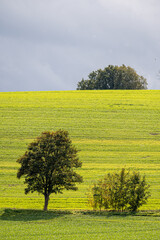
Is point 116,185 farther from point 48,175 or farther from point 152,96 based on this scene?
point 152,96

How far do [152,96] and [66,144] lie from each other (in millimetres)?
44572

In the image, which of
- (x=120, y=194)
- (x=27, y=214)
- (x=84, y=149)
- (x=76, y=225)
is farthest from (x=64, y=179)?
(x=84, y=149)

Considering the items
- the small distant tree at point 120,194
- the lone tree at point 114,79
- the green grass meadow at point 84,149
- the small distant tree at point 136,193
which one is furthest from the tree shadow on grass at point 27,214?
the lone tree at point 114,79

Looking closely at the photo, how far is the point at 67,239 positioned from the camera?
21781 millimetres

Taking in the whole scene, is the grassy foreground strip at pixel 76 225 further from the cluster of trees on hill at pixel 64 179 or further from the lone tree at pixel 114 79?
the lone tree at pixel 114 79

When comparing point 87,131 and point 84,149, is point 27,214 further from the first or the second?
point 87,131

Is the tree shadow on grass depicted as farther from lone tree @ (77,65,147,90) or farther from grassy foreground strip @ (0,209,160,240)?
lone tree @ (77,65,147,90)

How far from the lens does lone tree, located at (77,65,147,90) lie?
342ft

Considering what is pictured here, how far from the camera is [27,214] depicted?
30.1 meters

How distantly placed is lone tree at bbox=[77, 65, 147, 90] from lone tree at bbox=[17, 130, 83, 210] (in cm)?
7336

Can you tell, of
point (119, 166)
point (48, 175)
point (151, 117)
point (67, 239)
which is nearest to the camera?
point (67, 239)

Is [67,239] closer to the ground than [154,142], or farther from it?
closer to the ground

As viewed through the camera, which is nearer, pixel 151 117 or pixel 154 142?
pixel 154 142

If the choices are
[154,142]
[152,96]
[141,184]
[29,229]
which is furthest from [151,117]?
[29,229]
